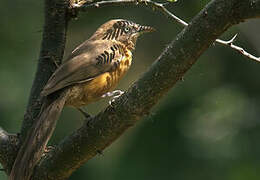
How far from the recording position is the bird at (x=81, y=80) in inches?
143

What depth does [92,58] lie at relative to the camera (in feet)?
15.7

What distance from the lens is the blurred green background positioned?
529 cm

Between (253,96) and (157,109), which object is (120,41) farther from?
(253,96)

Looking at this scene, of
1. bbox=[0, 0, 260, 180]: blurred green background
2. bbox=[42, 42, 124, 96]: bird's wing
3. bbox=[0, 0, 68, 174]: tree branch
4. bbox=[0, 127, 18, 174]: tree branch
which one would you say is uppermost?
bbox=[0, 0, 68, 174]: tree branch

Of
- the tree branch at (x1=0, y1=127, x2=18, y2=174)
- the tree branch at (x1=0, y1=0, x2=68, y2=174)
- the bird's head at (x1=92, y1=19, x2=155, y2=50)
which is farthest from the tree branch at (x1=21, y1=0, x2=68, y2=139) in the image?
the bird's head at (x1=92, y1=19, x2=155, y2=50)

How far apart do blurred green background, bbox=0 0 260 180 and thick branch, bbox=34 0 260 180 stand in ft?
3.61

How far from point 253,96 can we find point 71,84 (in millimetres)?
2075

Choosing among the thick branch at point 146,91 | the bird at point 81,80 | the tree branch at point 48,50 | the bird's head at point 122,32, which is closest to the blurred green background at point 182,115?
the bird at point 81,80

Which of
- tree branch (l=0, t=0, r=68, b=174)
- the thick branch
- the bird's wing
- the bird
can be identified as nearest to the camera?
the thick branch

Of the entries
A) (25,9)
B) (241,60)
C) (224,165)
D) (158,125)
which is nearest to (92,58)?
(158,125)

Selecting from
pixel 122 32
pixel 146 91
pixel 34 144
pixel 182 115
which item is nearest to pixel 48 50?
pixel 34 144

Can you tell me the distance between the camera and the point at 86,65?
184 inches

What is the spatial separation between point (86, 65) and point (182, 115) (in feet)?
4.20

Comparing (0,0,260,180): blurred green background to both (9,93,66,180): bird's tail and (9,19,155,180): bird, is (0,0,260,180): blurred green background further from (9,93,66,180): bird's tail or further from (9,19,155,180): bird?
(9,93,66,180): bird's tail
